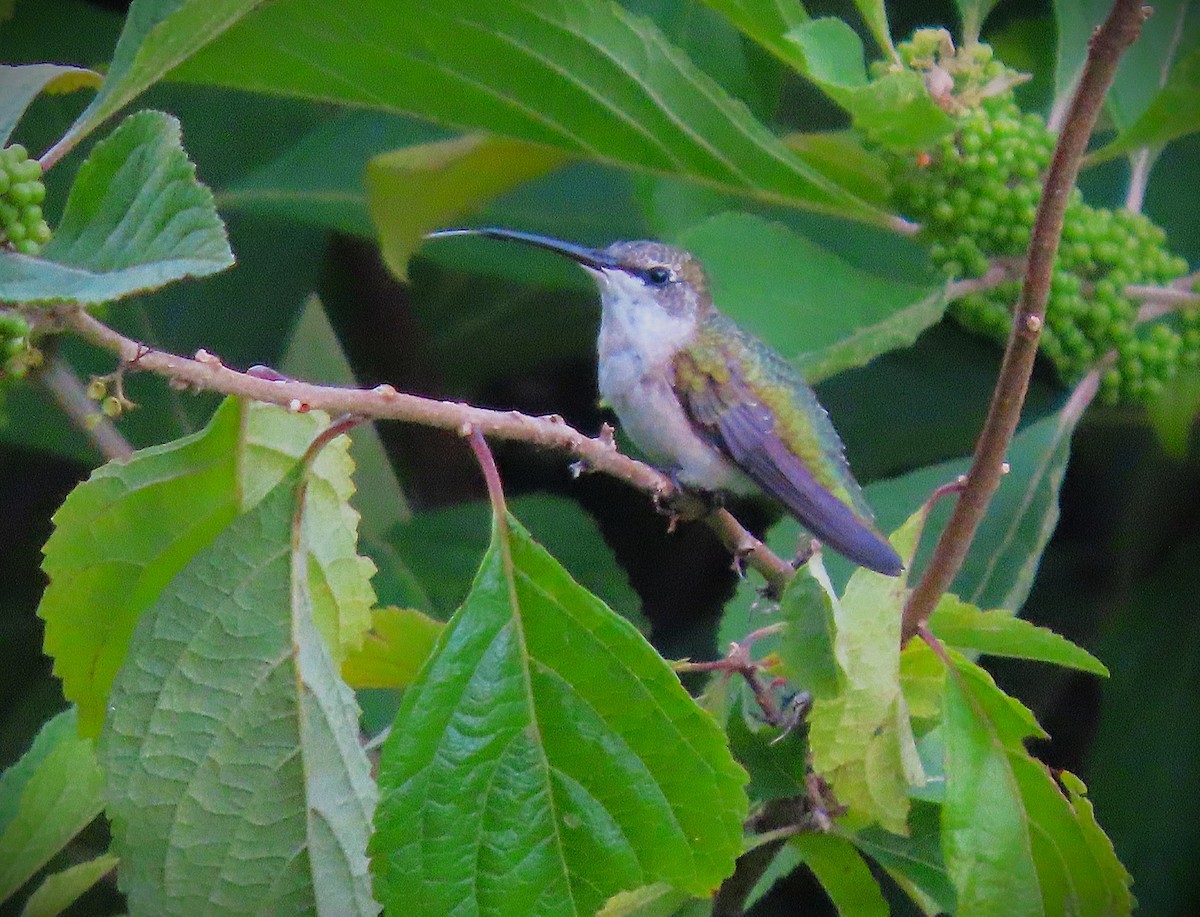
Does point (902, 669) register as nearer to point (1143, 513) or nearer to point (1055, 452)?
point (1055, 452)

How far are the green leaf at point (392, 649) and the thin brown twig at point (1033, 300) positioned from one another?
49 centimetres

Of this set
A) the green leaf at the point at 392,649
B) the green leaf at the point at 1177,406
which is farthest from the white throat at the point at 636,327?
the green leaf at the point at 1177,406

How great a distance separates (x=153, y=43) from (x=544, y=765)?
2.28 ft

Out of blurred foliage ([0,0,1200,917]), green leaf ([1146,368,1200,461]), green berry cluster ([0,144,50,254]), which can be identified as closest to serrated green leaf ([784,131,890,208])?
blurred foliage ([0,0,1200,917])

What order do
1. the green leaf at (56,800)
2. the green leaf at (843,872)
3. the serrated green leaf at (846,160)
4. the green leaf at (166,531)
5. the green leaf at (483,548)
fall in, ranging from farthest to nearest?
1. the green leaf at (483,548)
2. the serrated green leaf at (846,160)
3. the green leaf at (56,800)
4. the green leaf at (843,872)
5. the green leaf at (166,531)

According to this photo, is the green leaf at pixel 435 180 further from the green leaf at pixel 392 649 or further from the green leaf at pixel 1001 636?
the green leaf at pixel 1001 636

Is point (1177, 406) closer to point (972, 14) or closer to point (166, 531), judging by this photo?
point (972, 14)

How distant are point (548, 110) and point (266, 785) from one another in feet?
3.19

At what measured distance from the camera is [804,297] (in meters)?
1.86

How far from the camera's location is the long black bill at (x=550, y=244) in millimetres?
1742

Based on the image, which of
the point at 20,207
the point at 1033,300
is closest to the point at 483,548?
the point at 20,207

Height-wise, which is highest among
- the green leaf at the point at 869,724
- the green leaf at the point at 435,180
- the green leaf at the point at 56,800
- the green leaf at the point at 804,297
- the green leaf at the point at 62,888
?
the green leaf at the point at 435,180

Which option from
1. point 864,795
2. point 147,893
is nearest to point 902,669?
point 864,795

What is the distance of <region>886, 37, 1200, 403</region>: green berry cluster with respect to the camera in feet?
5.74
